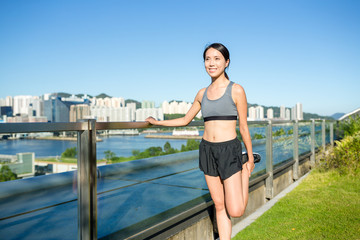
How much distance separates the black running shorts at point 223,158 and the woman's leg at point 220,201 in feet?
0.26

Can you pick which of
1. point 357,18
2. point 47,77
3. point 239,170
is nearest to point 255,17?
point 357,18

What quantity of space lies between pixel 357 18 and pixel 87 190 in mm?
35847

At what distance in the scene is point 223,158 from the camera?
2.23 meters

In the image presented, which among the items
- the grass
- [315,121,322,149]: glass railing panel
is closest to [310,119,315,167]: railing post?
[315,121,322,149]: glass railing panel

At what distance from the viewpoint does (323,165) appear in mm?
6930

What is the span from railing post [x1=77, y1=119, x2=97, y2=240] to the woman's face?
3.34 ft

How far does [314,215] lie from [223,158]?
2.41 m

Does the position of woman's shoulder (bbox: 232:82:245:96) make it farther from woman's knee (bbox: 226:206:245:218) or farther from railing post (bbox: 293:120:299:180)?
railing post (bbox: 293:120:299:180)

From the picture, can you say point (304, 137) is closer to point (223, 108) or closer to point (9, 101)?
point (223, 108)

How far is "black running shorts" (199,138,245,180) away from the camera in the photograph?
2.23 metres

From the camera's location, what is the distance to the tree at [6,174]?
1.37 m

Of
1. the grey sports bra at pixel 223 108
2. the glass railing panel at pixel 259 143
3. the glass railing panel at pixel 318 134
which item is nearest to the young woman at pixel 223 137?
the grey sports bra at pixel 223 108

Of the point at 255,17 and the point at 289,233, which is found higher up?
the point at 255,17

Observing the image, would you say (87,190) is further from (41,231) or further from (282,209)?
(282,209)
